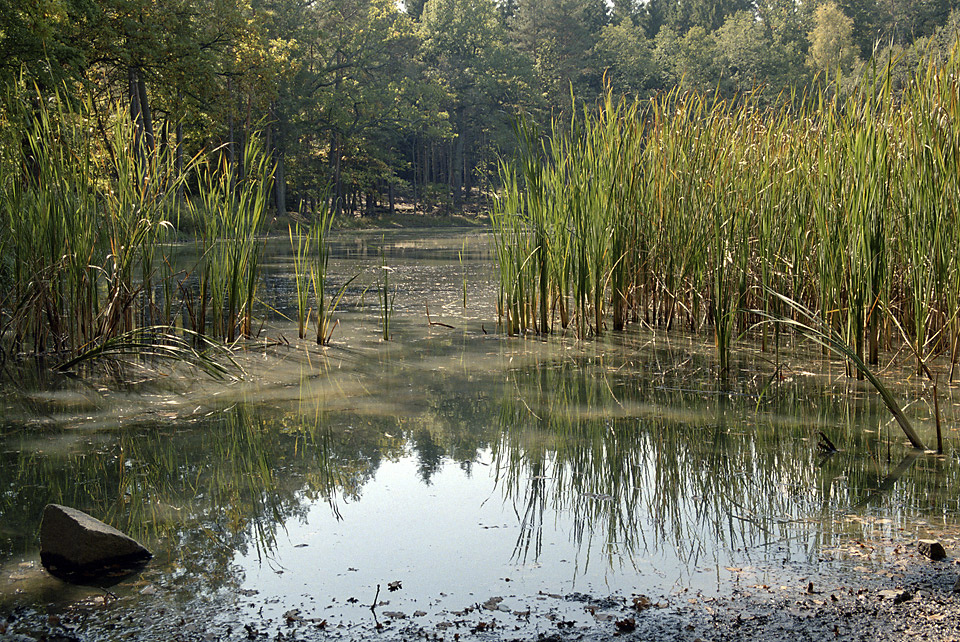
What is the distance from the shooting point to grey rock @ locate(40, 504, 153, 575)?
2441 millimetres

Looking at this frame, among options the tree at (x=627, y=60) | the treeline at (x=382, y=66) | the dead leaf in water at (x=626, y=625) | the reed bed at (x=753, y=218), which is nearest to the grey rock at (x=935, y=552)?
the dead leaf in water at (x=626, y=625)

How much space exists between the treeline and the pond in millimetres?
2103

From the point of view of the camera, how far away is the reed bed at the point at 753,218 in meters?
4.40

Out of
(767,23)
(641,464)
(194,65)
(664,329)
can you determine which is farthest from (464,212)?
(641,464)

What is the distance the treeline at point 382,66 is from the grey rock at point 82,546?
348cm

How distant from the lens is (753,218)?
19.2ft

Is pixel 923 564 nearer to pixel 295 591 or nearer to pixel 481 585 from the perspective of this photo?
pixel 481 585

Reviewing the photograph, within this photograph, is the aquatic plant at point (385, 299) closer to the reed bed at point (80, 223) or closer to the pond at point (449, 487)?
the pond at point (449, 487)

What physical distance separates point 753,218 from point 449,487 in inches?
137

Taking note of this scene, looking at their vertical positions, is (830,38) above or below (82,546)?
above

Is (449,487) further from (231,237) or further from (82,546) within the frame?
(231,237)

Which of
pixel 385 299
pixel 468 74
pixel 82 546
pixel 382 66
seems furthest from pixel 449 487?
pixel 468 74

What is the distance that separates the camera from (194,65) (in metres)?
20.8

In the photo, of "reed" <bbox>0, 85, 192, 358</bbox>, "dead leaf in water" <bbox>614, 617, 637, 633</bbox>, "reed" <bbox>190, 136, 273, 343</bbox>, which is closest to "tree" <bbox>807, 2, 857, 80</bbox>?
"reed" <bbox>190, 136, 273, 343</bbox>
